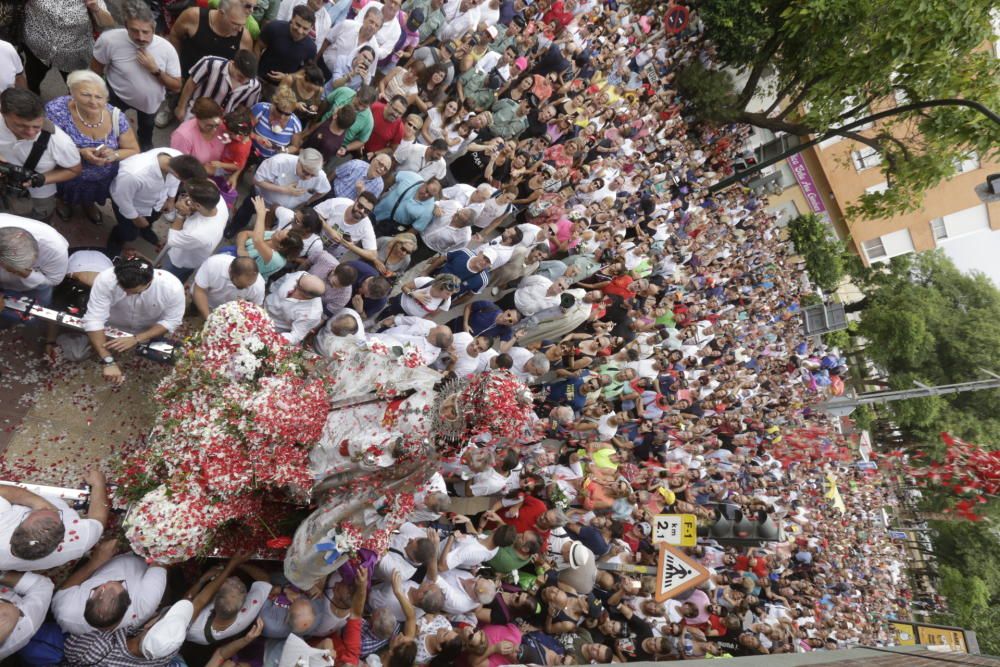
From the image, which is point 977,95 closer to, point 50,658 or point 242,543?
point 242,543

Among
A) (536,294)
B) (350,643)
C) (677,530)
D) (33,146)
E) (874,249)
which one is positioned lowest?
(350,643)

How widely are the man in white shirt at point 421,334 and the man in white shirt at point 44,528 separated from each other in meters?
2.78

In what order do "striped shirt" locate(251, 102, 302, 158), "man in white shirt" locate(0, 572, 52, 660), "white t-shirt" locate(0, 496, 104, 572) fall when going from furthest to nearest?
"striped shirt" locate(251, 102, 302, 158), "white t-shirt" locate(0, 496, 104, 572), "man in white shirt" locate(0, 572, 52, 660)

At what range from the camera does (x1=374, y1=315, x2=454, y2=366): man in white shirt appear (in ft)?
19.6

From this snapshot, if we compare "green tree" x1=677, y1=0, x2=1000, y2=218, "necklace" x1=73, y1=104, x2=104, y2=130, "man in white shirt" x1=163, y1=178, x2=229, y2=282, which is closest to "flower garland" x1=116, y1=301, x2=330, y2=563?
"man in white shirt" x1=163, y1=178, x2=229, y2=282

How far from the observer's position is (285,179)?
5.84 metres

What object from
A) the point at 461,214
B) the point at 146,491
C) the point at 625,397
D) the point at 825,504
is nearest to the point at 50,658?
the point at 146,491

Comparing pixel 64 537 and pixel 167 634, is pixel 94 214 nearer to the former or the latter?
pixel 64 537

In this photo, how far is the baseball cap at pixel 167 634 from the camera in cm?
350

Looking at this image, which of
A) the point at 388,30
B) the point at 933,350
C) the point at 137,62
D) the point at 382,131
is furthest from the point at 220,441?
the point at 933,350

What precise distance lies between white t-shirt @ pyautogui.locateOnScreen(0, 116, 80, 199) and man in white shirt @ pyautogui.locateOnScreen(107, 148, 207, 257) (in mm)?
345

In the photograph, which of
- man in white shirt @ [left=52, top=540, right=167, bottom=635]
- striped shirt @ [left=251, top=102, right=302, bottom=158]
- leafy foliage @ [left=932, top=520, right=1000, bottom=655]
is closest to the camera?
man in white shirt @ [left=52, top=540, right=167, bottom=635]

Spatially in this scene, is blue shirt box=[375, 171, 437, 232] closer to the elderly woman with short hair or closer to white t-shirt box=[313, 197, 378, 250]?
white t-shirt box=[313, 197, 378, 250]

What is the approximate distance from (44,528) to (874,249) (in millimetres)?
35284
